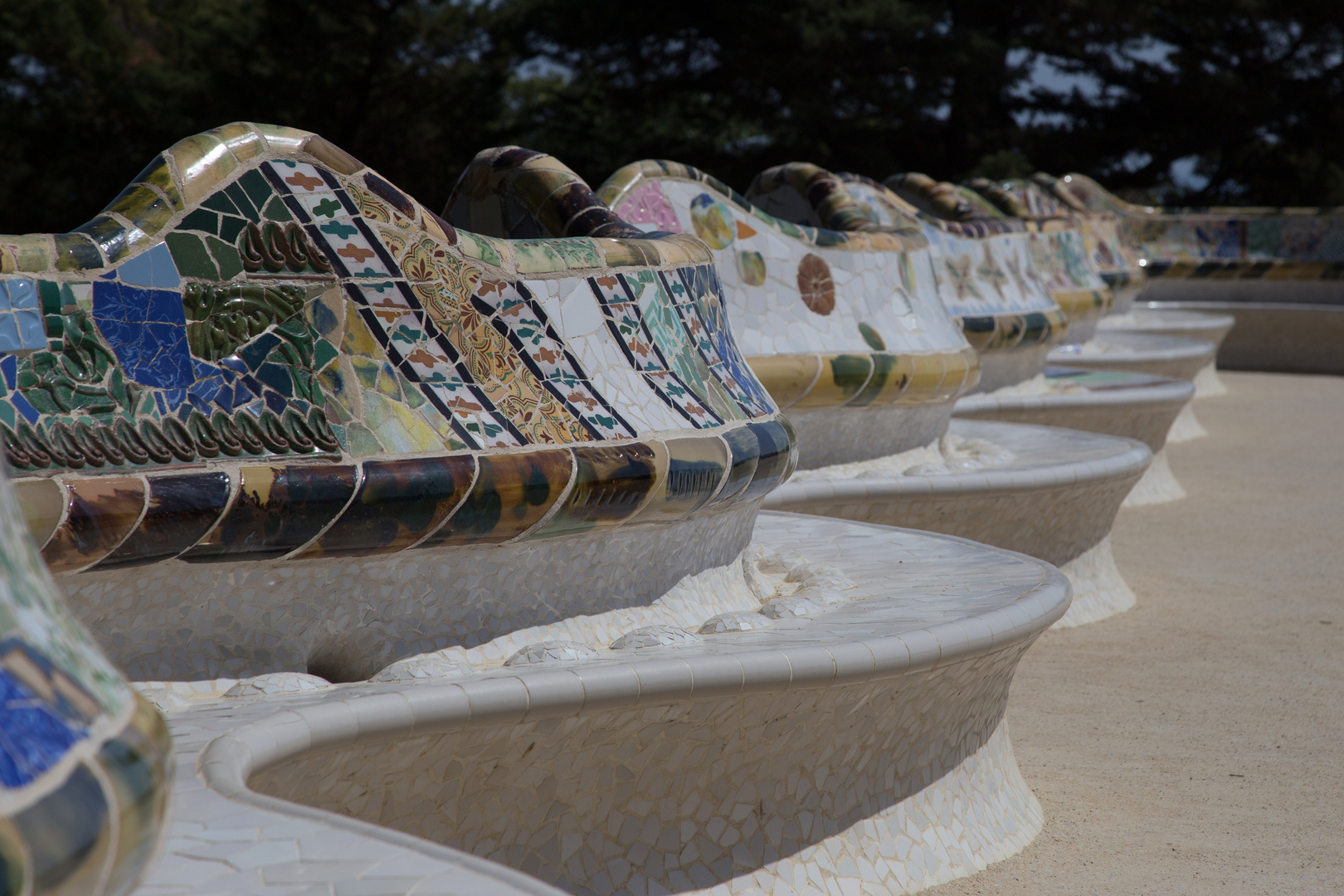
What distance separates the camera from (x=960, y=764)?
10.7 ft

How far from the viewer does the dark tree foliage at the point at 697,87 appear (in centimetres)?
1666

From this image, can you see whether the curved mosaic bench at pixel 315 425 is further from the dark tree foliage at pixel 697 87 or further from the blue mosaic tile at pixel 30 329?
the dark tree foliage at pixel 697 87

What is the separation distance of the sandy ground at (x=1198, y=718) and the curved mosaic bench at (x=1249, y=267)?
6986mm

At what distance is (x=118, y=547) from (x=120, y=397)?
27cm

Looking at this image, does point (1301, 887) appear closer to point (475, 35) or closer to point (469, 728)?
point (469, 728)

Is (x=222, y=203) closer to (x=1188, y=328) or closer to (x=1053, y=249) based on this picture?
(x=1053, y=249)

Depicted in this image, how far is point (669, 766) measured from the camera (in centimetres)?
266

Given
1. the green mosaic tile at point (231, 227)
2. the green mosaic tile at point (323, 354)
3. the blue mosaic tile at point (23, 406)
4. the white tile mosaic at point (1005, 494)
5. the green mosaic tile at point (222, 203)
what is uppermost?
the green mosaic tile at point (222, 203)

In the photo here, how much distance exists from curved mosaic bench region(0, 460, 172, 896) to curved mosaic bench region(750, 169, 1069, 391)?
5.19 m

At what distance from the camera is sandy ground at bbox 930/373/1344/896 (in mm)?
3289

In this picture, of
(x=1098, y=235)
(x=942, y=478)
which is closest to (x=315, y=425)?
(x=942, y=478)

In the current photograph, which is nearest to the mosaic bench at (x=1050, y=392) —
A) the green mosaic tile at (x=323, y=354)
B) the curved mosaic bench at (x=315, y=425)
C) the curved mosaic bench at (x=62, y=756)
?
the curved mosaic bench at (x=315, y=425)

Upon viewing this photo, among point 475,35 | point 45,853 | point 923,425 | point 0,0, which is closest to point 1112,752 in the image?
point 923,425

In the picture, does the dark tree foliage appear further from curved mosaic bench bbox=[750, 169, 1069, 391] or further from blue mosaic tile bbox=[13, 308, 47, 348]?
blue mosaic tile bbox=[13, 308, 47, 348]
